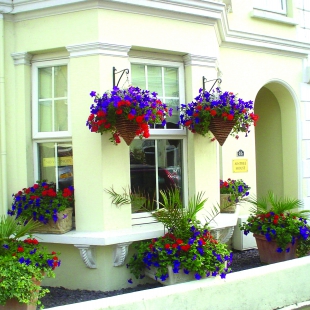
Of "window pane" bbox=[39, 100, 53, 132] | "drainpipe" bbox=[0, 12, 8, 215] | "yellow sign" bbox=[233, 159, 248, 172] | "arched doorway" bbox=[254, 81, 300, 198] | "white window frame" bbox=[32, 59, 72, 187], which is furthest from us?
"arched doorway" bbox=[254, 81, 300, 198]

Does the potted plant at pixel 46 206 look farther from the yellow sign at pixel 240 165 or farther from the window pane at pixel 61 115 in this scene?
the yellow sign at pixel 240 165

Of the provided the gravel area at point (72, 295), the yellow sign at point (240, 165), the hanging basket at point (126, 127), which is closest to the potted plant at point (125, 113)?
the hanging basket at point (126, 127)

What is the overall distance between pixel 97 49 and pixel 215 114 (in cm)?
157

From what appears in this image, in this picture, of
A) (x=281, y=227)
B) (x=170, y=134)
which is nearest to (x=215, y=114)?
(x=170, y=134)

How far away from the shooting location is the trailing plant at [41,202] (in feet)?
15.4

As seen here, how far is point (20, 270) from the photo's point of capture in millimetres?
3852

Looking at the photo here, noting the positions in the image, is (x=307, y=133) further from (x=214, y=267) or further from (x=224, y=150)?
(x=214, y=267)

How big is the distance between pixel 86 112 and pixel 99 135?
0.32 m

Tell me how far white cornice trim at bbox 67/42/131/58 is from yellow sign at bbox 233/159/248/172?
2824 mm

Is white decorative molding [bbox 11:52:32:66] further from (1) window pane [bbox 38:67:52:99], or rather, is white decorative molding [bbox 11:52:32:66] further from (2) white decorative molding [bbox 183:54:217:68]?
(2) white decorative molding [bbox 183:54:217:68]

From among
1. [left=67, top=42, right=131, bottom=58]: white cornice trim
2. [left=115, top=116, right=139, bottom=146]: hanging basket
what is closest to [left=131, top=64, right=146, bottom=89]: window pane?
[left=67, top=42, right=131, bottom=58]: white cornice trim

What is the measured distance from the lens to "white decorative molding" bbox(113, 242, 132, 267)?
4.78 meters

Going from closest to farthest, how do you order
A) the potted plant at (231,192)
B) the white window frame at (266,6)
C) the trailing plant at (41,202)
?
the trailing plant at (41,202) → the potted plant at (231,192) → the white window frame at (266,6)

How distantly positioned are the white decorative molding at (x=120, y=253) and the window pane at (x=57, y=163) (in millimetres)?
1012
